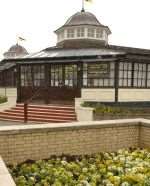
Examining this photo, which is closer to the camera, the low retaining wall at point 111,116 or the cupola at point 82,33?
the low retaining wall at point 111,116

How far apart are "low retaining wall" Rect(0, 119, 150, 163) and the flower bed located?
0.76ft

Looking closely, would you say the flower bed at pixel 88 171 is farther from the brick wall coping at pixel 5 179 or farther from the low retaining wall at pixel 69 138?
the brick wall coping at pixel 5 179

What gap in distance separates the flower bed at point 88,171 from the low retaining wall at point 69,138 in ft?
0.76

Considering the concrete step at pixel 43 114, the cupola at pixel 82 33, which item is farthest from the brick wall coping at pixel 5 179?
the cupola at pixel 82 33

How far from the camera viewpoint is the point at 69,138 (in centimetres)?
737

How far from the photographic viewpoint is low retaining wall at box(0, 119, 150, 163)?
6.73 metres

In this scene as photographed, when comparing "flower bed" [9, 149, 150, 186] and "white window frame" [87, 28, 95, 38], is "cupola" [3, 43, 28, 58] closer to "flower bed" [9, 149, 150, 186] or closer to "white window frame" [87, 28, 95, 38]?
"white window frame" [87, 28, 95, 38]

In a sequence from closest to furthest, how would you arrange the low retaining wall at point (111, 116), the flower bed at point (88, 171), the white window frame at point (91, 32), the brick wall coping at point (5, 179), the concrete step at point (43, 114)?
1. the brick wall coping at point (5, 179)
2. the flower bed at point (88, 171)
3. the low retaining wall at point (111, 116)
4. the concrete step at point (43, 114)
5. the white window frame at point (91, 32)

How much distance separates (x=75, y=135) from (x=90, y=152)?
63 cm

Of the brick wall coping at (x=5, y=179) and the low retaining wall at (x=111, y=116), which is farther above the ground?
the brick wall coping at (x=5, y=179)

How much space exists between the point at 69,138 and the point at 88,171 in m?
1.22

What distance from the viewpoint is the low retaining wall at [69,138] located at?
6.73 m

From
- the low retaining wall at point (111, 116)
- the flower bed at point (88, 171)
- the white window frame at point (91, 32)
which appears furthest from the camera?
the white window frame at point (91, 32)

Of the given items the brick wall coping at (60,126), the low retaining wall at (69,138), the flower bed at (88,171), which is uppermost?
the brick wall coping at (60,126)
